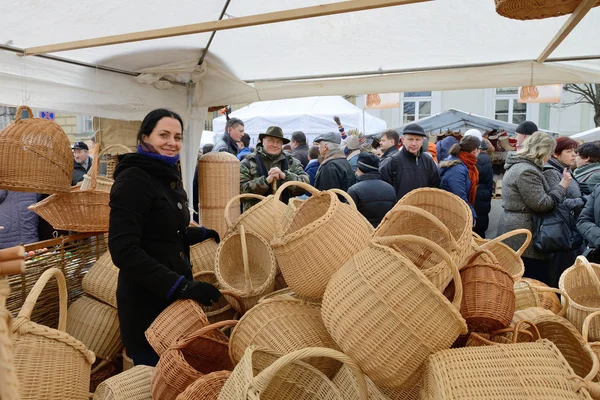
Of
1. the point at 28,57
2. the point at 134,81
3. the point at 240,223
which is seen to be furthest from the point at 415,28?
the point at 28,57

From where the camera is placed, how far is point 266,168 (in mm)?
3801

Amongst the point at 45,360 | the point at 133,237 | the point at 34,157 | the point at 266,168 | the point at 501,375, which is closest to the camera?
the point at 501,375

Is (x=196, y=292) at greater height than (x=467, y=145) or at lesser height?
lesser

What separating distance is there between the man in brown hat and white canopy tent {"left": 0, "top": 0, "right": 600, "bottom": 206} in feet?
1.31

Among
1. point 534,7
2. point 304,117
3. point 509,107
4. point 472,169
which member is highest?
point 509,107

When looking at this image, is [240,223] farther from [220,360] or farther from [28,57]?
[28,57]

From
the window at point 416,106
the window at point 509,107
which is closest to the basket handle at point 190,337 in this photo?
the window at point 416,106

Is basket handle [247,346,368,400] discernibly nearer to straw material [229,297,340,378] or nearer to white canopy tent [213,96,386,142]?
straw material [229,297,340,378]

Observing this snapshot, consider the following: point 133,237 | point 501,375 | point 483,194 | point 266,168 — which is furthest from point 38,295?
point 483,194

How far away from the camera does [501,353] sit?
1289mm

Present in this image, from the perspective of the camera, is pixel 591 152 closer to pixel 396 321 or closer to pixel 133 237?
pixel 396 321

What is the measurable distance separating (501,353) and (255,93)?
3.04m

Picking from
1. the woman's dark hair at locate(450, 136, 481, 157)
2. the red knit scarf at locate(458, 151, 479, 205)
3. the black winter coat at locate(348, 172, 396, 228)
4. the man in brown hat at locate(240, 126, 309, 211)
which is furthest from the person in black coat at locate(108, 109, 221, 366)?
the red knit scarf at locate(458, 151, 479, 205)

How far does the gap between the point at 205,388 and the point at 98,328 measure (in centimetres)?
123
